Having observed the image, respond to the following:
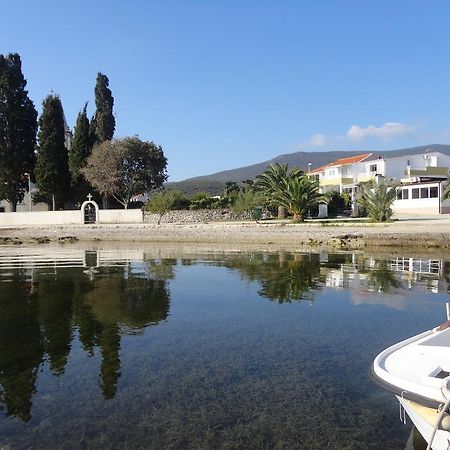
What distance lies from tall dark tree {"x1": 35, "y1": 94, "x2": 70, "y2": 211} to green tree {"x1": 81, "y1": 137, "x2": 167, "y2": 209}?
9.10 ft

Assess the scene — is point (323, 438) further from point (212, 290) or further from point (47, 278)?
point (47, 278)

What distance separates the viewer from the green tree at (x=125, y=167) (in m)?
51.3

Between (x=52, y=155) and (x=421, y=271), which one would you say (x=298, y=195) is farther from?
(x=52, y=155)

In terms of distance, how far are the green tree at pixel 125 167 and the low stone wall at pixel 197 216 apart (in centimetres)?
407

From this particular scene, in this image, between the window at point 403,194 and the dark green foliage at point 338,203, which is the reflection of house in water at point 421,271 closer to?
the dark green foliage at point 338,203

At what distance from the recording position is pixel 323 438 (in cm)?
608

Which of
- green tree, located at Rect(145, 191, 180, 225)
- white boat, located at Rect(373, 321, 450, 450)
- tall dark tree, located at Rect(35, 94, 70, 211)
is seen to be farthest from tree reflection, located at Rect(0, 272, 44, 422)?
tall dark tree, located at Rect(35, 94, 70, 211)

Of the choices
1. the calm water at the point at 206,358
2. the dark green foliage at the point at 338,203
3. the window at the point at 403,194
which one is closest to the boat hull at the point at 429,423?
the calm water at the point at 206,358

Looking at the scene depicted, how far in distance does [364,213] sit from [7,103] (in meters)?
39.8

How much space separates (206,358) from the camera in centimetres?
938

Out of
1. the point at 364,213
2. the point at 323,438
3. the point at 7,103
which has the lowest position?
the point at 323,438

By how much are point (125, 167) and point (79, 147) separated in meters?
7.06

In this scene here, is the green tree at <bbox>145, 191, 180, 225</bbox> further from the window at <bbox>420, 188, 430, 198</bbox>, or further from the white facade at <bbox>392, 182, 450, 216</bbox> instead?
the window at <bbox>420, 188, 430, 198</bbox>

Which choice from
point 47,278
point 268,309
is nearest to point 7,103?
point 47,278
